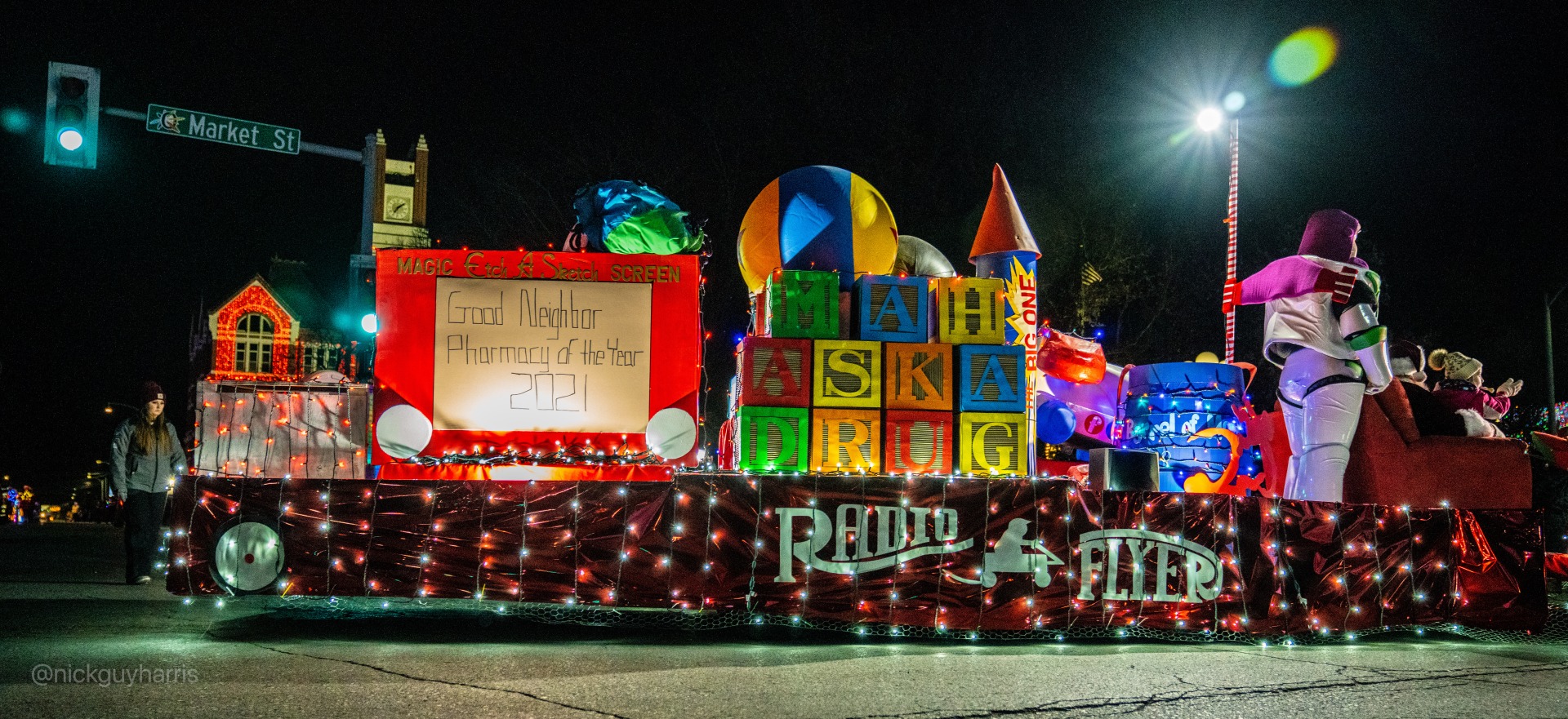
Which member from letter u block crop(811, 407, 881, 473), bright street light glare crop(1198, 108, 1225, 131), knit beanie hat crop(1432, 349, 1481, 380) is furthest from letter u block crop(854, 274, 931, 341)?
knit beanie hat crop(1432, 349, 1481, 380)

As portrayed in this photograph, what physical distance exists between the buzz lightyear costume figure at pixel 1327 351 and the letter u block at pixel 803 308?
3.55 m

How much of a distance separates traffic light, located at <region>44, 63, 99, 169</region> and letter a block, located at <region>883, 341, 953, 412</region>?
9.26 meters

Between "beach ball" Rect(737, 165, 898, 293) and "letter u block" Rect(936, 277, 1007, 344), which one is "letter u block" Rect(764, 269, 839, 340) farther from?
"letter u block" Rect(936, 277, 1007, 344)

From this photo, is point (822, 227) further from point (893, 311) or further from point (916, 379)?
point (916, 379)

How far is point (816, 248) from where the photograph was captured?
10438 mm

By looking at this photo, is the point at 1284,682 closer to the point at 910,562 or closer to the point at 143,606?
the point at 910,562

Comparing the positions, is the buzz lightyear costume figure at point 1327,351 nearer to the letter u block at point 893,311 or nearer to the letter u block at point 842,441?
the letter u block at point 893,311

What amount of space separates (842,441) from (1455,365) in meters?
6.67

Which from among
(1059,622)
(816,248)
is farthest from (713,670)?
(816,248)

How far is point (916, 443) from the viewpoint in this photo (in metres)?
9.45

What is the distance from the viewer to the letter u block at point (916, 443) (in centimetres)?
942

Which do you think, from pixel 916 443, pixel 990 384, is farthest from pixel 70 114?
pixel 990 384

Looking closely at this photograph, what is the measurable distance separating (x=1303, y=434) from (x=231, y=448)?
9.91m

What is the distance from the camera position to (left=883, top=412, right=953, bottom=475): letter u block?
9422mm
